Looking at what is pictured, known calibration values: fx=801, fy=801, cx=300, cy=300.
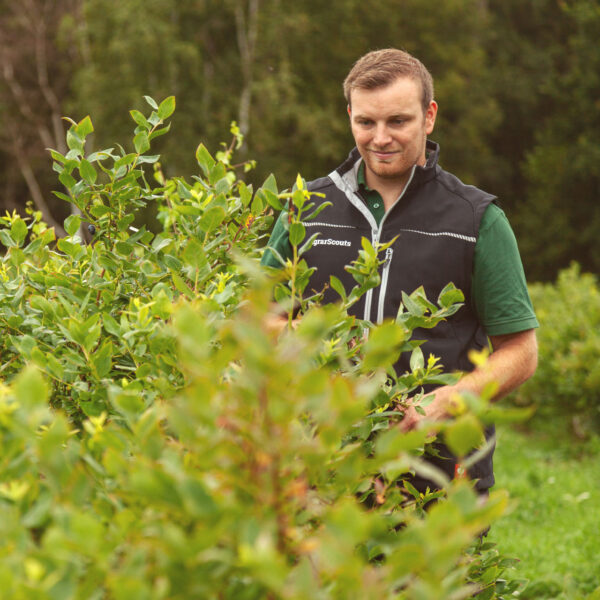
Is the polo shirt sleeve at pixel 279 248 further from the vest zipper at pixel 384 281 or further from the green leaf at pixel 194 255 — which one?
the green leaf at pixel 194 255

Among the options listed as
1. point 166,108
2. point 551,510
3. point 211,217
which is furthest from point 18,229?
point 551,510

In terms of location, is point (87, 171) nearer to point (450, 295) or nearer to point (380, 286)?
point (450, 295)

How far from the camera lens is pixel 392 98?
2855 mm

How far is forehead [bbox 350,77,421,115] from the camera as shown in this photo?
286 cm

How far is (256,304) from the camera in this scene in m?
0.85

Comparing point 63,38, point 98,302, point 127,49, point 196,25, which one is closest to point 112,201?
point 98,302

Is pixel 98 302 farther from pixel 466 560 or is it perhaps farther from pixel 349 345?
pixel 466 560

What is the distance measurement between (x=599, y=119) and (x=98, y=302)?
24.8m

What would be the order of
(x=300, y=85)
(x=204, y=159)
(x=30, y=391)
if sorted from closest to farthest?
(x=30, y=391)
(x=204, y=159)
(x=300, y=85)

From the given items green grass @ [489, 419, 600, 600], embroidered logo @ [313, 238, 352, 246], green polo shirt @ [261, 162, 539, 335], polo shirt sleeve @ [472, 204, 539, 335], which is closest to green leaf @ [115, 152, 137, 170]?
green polo shirt @ [261, 162, 539, 335]

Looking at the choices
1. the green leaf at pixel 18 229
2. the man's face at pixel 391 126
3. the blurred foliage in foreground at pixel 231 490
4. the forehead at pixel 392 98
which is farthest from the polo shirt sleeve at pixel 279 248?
the blurred foliage in foreground at pixel 231 490

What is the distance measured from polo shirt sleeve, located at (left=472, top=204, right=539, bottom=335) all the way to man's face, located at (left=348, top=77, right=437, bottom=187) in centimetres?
38

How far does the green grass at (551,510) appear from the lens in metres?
5.00

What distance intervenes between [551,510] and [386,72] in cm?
491
